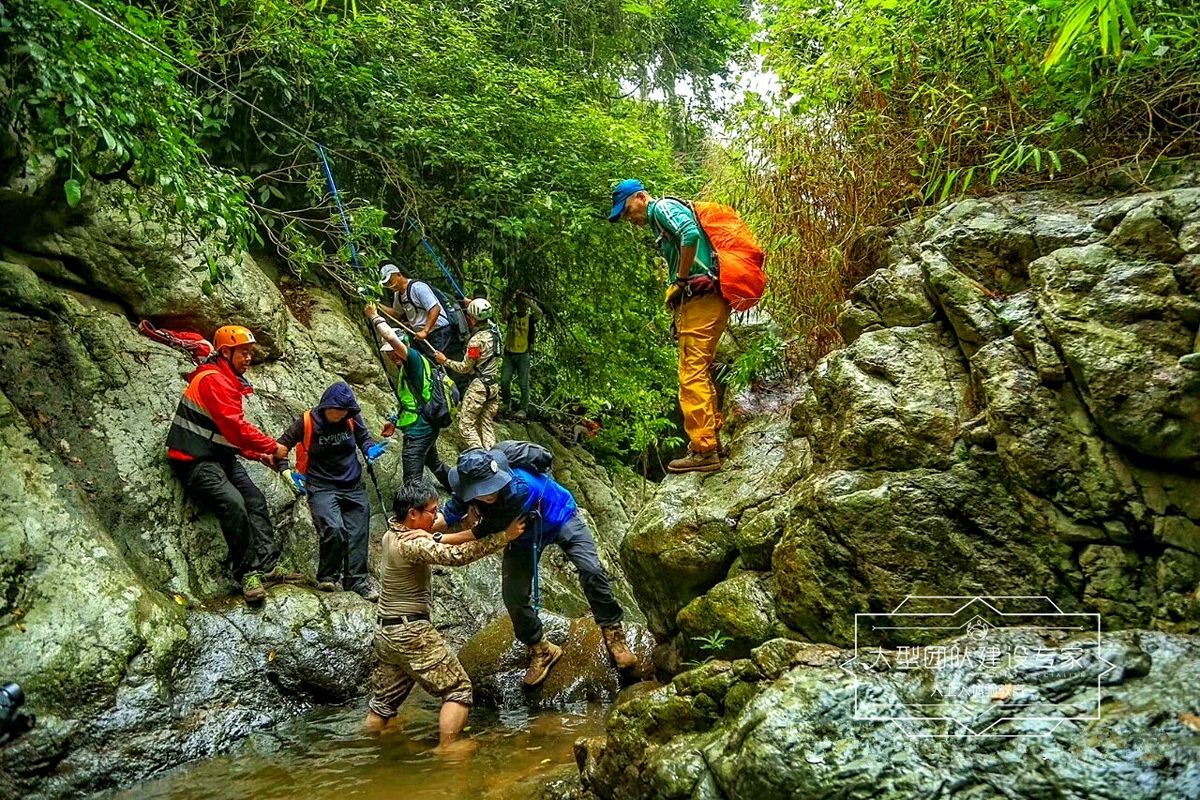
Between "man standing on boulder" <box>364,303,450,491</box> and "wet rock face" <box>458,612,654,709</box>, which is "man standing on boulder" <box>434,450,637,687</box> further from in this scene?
"man standing on boulder" <box>364,303,450,491</box>

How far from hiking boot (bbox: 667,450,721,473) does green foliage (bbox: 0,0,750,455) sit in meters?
3.53

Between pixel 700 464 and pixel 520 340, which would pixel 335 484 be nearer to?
pixel 700 464

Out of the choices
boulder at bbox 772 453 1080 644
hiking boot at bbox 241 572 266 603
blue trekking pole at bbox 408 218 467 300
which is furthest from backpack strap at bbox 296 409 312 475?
boulder at bbox 772 453 1080 644

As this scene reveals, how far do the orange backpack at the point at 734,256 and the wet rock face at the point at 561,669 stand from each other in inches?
108

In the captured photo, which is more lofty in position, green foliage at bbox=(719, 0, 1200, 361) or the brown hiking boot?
green foliage at bbox=(719, 0, 1200, 361)

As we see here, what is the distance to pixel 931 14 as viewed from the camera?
5.01m

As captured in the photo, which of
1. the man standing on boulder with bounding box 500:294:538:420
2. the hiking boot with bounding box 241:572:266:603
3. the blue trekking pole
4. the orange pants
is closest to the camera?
the orange pants

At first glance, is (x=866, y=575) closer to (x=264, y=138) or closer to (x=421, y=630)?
(x=421, y=630)

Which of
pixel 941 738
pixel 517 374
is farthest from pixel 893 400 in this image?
pixel 517 374

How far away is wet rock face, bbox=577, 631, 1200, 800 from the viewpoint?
2.26 meters

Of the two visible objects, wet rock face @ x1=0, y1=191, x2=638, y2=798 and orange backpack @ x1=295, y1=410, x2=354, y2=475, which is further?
orange backpack @ x1=295, y1=410, x2=354, y2=475

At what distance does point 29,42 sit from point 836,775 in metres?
5.19

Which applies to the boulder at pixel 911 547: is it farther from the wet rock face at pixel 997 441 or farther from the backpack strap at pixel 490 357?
the backpack strap at pixel 490 357

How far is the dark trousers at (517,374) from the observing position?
1127 cm
